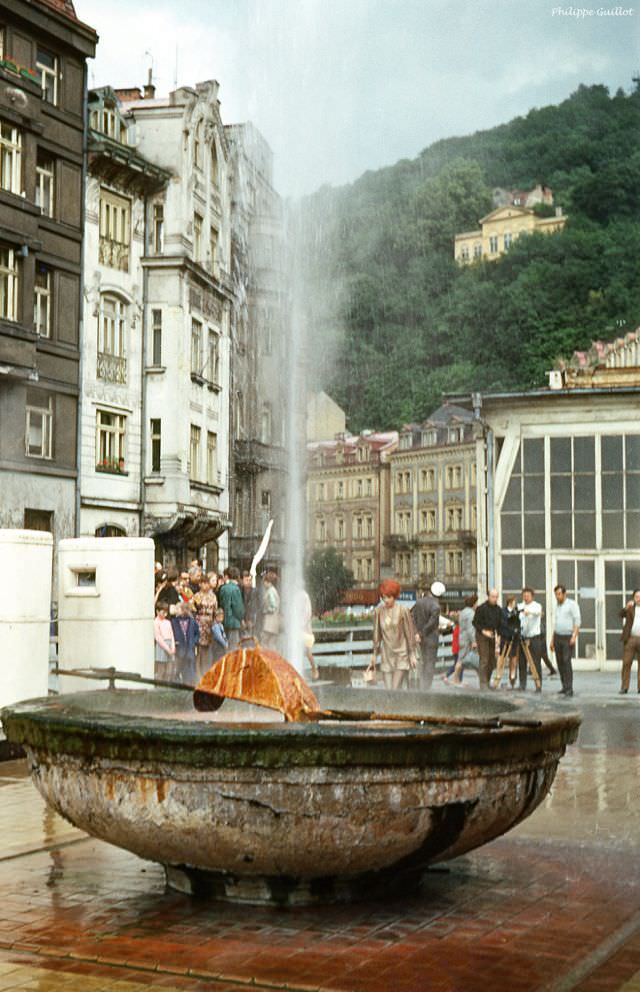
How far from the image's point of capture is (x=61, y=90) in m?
34.6

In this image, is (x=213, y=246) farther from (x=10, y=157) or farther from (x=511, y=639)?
(x=511, y=639)

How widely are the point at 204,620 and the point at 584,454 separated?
1299cm

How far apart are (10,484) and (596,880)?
26.9 metres

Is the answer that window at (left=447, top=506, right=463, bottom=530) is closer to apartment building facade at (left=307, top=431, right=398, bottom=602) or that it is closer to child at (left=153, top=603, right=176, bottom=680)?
apartment building facade at (left=307, top=431, right=398, bottom=602)

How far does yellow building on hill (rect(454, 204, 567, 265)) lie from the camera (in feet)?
293

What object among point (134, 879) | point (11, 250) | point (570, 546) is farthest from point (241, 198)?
point (134, 879)

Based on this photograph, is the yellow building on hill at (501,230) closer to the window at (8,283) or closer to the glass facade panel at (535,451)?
the window at (8,283)

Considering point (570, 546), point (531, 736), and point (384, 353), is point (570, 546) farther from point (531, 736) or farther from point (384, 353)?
point (384, 353)

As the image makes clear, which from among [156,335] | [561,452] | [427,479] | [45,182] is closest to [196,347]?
[156,335]

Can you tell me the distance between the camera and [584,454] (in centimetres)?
2805

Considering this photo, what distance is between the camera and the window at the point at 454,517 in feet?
250

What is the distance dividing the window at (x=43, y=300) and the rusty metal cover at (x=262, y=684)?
28575 mm

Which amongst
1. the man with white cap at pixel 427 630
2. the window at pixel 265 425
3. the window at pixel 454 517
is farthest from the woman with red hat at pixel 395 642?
the window at pixel 454 517

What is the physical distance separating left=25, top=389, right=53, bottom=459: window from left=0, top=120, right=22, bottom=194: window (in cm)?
507
